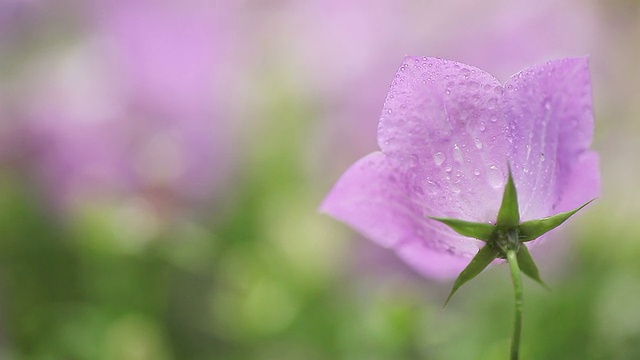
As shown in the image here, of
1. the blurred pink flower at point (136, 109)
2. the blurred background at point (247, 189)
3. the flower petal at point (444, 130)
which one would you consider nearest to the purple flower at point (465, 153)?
the flower petal at point (444, 130)

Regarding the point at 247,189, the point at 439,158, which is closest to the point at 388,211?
the point at 439,158

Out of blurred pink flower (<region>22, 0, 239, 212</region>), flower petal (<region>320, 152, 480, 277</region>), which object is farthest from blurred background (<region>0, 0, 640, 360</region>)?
flower petal (<region>320, 152, 480, 277</region>)

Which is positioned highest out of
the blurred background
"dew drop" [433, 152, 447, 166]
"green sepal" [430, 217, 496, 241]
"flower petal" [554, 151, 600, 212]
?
"dew drop" [433, 152, 447, 166]

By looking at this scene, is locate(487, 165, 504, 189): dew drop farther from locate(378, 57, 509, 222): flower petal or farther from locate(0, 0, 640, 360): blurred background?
locate(0, 0, 640, 360): blurred background

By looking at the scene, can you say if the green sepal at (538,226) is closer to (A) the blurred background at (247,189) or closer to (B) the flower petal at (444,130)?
(B) the flower petal at (444,130)

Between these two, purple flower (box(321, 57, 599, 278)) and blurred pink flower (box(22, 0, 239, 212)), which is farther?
blurred pink flower (box(22, 0, 239, 212))

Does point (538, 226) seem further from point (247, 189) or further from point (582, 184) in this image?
point (247, 189)
